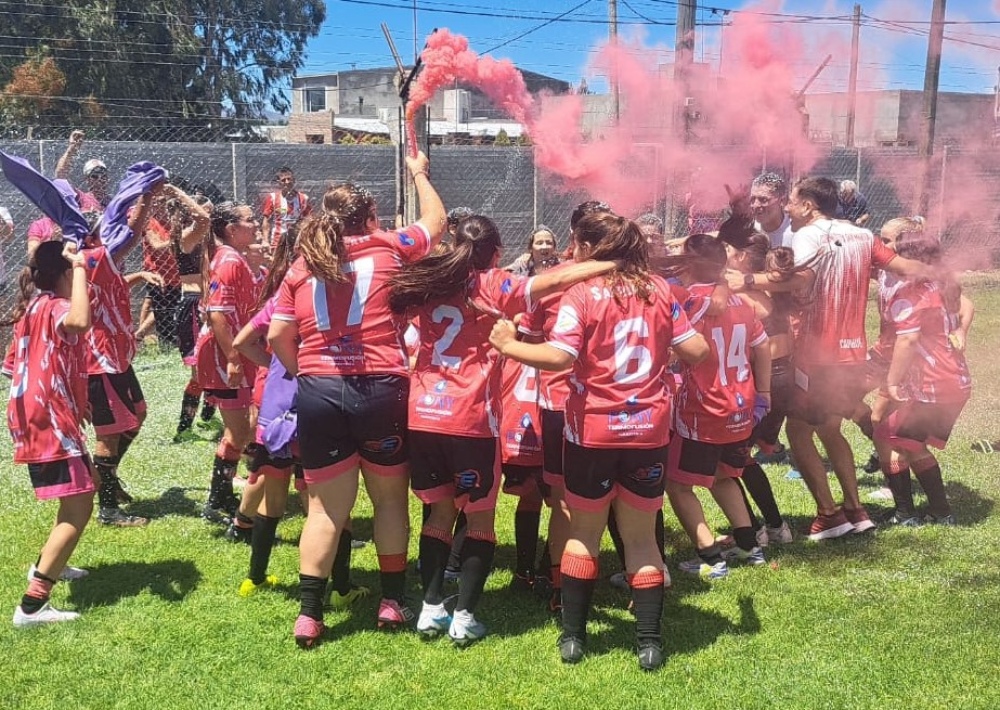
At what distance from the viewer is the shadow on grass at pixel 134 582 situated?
476 cm

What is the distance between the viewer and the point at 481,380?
13.5 feet

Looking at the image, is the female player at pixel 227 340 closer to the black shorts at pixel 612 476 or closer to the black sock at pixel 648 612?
the black shorts at pixel 612 476

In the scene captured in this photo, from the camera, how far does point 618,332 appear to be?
3775 millimetres

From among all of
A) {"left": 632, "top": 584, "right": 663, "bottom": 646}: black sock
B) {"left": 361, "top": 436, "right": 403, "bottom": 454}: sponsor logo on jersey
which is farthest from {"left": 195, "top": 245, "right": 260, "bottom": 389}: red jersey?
{"left": 632, "top": 584, "right": 663, "bottom": 646}: black sock

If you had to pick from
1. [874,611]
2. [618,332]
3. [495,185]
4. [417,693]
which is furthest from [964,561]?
[495,185]

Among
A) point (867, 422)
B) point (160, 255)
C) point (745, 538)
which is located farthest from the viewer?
point (160, 255)

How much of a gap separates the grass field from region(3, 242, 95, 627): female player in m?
0.27

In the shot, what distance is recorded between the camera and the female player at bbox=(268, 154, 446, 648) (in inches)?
158

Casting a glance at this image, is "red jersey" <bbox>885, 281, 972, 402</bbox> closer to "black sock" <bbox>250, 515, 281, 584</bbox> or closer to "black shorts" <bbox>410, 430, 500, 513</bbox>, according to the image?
"black shorts" <bbox>410, 430, 500, 513</bbox>

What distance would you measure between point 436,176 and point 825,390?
29.9 ft

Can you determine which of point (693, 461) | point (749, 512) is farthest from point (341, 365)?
point (749, 512)

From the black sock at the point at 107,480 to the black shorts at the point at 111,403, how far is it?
0.23 m

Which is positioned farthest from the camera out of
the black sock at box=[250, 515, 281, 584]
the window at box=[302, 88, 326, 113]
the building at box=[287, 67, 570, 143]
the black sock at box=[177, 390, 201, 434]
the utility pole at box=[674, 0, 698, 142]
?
the window at box=[302, 88, 326, 113]

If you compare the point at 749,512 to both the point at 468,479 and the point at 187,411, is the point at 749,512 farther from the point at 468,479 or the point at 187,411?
the point at 187,411
